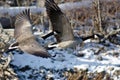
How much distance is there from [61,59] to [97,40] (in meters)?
1.67

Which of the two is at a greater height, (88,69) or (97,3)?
(97,3)

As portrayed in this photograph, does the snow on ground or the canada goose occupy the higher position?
the canada goose

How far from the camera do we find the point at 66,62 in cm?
1299

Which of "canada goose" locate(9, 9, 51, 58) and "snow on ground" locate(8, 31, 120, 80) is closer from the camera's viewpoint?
"canada goose" locate(9, 9, 51, 58)

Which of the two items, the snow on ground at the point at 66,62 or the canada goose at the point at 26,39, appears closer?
the canada goose at the point at 26,39

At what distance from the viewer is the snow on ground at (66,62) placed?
1266 cm

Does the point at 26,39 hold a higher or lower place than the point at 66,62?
higher

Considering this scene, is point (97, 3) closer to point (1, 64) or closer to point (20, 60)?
point (20, 60)

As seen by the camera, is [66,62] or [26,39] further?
[66,62]

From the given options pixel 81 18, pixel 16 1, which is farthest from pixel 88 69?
pixel 16 1

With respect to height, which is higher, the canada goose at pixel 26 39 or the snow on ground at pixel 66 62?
the canada goose at pixel 26 39

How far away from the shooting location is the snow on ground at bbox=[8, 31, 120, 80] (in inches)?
499

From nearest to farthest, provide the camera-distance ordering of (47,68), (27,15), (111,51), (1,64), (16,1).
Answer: (27,15) < (1,64) < (47,68) < (111,51) < (16,1)

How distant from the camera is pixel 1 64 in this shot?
11891 millimetres
